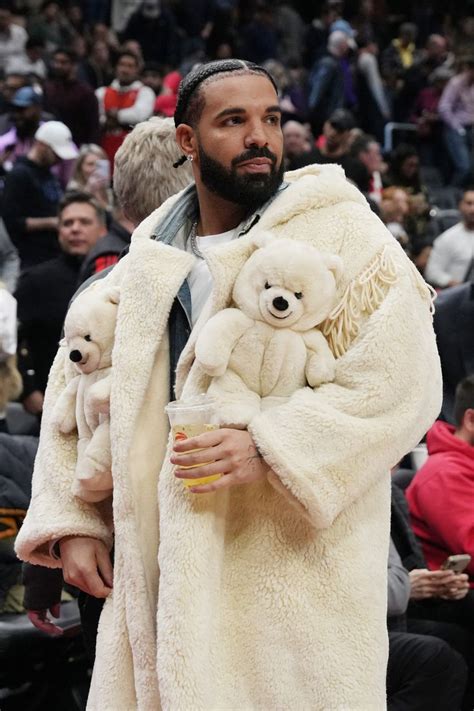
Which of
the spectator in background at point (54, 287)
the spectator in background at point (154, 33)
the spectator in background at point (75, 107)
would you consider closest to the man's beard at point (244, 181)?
the spectator in background at point (54, 287)

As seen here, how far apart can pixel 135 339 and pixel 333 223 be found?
46 centimetres

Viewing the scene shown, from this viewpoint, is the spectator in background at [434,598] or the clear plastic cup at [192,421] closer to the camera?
the clear plastic cup at [192,421]

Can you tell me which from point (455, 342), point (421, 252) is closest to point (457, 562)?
point (455, 342)

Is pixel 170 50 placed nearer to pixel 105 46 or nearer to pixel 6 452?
pixel 105 46

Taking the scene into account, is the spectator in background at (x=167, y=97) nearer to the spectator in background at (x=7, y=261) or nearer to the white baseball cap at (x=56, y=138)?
the white baseball cap at (x=56, y=138)

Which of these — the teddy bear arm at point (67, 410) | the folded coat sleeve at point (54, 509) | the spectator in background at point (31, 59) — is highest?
the teddy bear arm at point (67, 410)

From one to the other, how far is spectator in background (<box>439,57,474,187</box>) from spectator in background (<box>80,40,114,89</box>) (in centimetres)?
367

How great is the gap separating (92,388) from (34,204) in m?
6.23

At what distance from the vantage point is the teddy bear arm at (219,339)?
258 cm

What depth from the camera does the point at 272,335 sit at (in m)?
2.60

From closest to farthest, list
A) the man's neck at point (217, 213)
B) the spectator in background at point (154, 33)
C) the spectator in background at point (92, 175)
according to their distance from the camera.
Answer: the man's neck at point (217, 213) < the spectator in background at point (92, 175) < the spectator in background at point (154, 33)

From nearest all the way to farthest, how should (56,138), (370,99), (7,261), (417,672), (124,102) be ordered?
(417,672) → (7,261) → (56,138) → (124,102) → (370,99)

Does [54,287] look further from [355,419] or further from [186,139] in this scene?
[355,419]

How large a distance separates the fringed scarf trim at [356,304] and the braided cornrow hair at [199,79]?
1.58 feet
